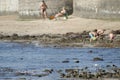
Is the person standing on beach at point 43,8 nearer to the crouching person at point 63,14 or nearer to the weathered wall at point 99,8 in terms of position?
the crouching person at point 63,14

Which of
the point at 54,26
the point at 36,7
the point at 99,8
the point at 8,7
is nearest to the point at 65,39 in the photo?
the point at 54,26

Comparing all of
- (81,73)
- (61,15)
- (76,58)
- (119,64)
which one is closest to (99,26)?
(61,15)

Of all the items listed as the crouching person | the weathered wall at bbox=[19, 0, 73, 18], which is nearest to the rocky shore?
the crouching person

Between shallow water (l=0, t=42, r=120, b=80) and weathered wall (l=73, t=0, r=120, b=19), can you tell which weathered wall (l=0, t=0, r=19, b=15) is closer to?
weathered wall (l=73, t=0, r=120, b=19)

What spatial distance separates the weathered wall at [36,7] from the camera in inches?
1346

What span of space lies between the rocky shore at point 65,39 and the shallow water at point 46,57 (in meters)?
0.79

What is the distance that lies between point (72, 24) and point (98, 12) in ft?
4.65

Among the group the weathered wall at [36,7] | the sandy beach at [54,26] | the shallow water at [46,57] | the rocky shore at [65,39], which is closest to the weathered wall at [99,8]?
the sandy beach at [54,26]

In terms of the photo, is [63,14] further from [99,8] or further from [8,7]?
[8,7]

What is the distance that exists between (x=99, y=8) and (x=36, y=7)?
5.20 meters

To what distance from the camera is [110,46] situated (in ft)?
77.7

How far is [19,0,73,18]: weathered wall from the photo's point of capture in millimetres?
34188

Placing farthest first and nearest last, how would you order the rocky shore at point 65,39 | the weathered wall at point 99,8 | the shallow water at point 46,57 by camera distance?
the weathered wall at point 99,8, the rocky shore at point 65,39, the shallow water at point 46,57

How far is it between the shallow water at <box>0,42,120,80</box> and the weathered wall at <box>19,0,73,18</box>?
27.9 ft
